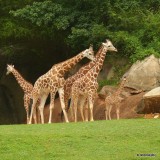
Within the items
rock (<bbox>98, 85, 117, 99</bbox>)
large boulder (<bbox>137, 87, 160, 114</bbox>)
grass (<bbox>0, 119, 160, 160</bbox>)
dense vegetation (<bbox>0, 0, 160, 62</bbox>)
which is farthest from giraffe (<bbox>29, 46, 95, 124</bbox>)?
grass (<bbox>0, 119, 160, 160</bbox>)

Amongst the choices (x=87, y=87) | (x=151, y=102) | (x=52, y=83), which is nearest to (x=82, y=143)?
(x=87, y=87)

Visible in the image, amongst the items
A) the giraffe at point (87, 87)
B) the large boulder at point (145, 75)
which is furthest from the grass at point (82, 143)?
the large boulder at point (145, 75)

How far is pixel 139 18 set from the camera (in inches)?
715

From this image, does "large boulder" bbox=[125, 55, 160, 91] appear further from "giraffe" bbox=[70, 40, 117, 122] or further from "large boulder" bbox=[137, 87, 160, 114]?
"giraffe" bbox=[70, 40, 117, 122]

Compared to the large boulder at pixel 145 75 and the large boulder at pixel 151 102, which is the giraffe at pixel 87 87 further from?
the large boulder at pixel 145 75

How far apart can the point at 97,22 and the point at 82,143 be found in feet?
28.3

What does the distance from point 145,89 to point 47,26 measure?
422 centimetres

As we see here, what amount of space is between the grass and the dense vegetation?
654 cm

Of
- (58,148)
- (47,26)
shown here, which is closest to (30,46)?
(47,26)

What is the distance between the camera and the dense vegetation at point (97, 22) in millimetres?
17438

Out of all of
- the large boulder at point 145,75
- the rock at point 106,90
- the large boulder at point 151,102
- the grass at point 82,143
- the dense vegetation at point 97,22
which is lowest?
the grass at point 82,143

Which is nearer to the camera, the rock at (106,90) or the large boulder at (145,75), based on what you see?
the large boulder at (145,75)

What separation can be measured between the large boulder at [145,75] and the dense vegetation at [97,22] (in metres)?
0.29

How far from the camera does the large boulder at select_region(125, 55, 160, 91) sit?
1669 cm
